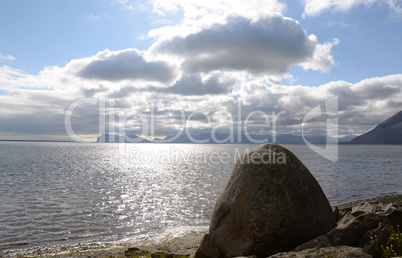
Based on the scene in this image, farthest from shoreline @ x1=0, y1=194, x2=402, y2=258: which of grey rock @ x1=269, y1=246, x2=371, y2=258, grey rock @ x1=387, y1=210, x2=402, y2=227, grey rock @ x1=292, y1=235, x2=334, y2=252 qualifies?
grey rock @ x1=387, y1=210, x2=402, y2=227

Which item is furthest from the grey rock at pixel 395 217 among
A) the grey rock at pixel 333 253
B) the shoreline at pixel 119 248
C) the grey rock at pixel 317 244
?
the shoreline at pixel 119 248

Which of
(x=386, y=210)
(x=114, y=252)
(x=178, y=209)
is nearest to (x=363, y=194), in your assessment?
(x=178, y=209)

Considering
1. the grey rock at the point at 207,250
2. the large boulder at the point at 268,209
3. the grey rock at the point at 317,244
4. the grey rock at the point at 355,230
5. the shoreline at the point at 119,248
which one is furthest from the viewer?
the shoreline at the point at 119,248

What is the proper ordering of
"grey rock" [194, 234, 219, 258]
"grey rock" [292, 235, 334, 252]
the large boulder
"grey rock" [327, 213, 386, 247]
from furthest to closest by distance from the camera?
"grey rock" [194, 234, 219, 258], the large boulder, "grey rock" [327, 213, 386, 247], "grey rock" [292, 235, 334, 252]

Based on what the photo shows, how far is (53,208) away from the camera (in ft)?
79.8

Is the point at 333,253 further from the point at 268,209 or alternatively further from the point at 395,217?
the point at 395,217

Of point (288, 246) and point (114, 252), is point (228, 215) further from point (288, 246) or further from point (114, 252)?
point (114, 252)

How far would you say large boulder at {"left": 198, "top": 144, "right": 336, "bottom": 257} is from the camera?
33.1 ft

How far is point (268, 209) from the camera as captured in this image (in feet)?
33.3

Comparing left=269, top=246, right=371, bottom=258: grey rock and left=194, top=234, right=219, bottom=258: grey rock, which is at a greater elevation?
left=269, top=246, right=371, bottom=258: grey rock

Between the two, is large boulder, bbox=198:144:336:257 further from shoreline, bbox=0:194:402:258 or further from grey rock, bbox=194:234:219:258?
shoreline, bbox=0:194:402:258

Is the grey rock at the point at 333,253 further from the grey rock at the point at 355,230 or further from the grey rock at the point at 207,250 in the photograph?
the grey rock at the point at 207,250

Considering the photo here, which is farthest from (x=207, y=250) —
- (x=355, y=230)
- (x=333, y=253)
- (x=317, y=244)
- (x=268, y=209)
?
(x=355, y=230)

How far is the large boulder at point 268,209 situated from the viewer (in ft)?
33.1
